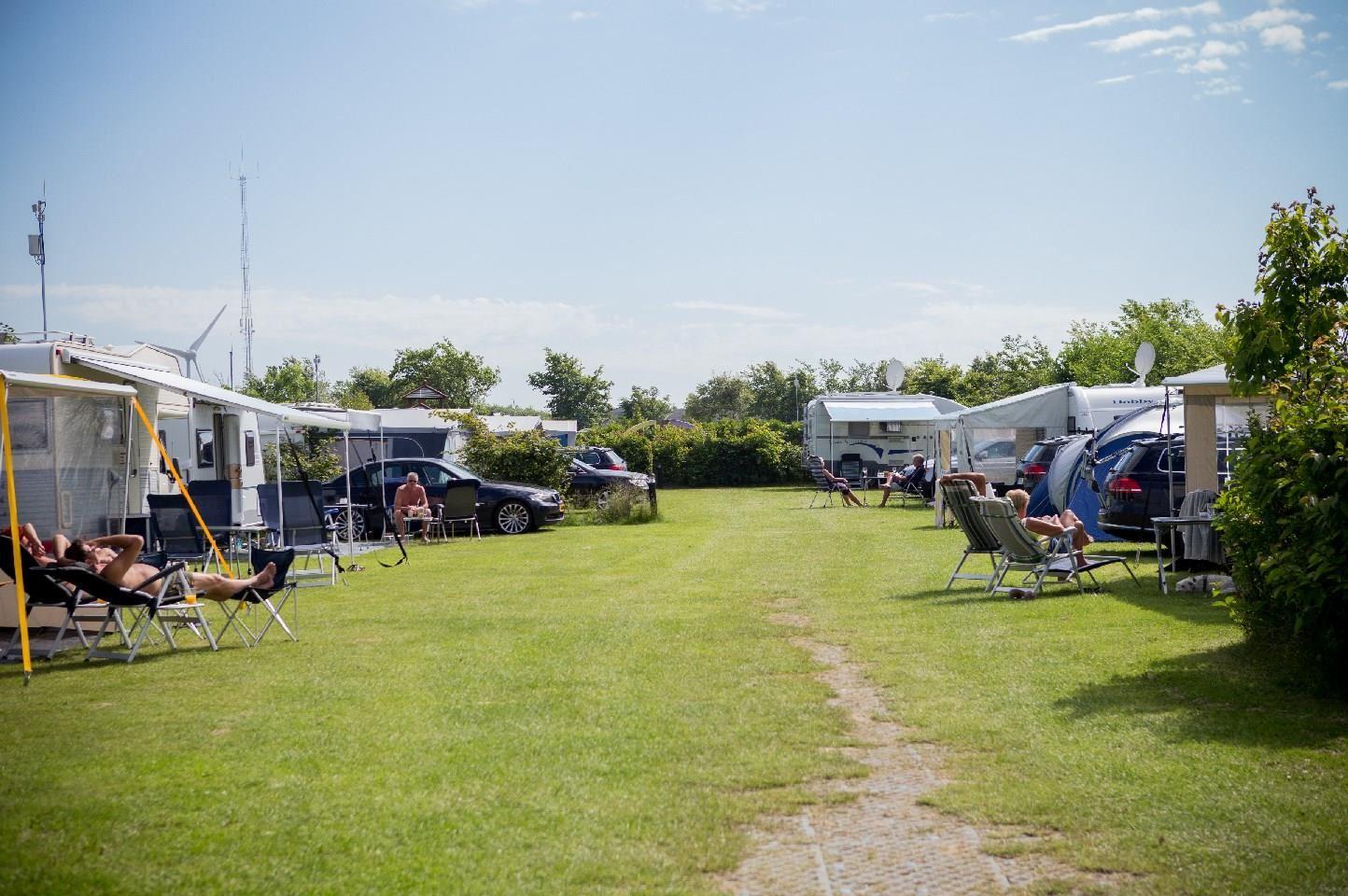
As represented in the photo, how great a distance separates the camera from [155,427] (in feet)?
41.6

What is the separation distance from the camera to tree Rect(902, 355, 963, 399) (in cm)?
4497

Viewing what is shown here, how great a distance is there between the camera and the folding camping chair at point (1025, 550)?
10070 millimetres

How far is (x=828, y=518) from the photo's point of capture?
68.8 feet

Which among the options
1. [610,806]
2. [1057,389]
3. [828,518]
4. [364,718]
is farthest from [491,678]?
[1057,389]

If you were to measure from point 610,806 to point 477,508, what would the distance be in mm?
14757

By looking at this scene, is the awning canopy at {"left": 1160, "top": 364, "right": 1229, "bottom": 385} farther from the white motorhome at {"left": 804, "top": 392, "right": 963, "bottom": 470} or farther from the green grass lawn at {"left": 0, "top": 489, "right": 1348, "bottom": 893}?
the white motorhome at {"left": 804, "top": 392, "right": 963, "bottom": 470}

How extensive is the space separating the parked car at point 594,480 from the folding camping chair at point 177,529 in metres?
11.7

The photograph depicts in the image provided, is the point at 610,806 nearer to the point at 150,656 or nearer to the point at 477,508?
the point at 150,656

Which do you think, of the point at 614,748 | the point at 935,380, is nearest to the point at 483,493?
the point at 614,748

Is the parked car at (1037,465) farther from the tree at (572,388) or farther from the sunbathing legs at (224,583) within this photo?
the tree at (572,388)

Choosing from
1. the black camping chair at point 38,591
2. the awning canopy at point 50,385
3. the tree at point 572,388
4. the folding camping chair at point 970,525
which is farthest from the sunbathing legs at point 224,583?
the tree at point 572,388

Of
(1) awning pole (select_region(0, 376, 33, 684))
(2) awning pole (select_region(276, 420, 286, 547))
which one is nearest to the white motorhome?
(2) awning pole (select_region(276, 420, 286, 547))

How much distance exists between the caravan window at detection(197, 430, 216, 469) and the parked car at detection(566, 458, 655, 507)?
23.3ft

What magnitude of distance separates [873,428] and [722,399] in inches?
1592
